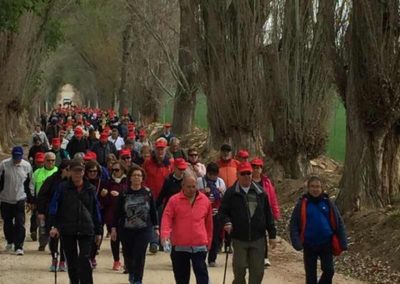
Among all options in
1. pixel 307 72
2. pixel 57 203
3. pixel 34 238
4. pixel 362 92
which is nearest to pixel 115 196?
pixel 57 203

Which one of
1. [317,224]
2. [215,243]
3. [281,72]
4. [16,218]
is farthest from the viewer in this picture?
[281,72]

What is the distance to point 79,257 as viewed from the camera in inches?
356

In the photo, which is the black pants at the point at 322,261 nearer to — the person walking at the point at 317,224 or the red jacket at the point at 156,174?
the person walking at the point at 317,224

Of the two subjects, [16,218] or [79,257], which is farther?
[16,218]

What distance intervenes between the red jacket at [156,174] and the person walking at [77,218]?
10.2 ft

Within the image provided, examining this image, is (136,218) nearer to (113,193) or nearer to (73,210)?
(73,210)

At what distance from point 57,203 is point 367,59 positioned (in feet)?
20.9

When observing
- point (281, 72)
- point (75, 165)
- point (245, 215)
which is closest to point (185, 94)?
point (281, 72)

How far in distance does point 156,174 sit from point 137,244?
9.21 feet

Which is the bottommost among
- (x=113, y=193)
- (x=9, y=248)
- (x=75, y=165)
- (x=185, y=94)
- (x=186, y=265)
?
(x=9, y=248)

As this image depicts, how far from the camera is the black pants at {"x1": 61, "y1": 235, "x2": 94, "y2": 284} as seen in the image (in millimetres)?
9000

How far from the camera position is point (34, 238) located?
14.0 meters

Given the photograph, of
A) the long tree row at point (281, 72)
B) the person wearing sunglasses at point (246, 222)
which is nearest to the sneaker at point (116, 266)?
the person wearing sunglasses at point (246, 222)

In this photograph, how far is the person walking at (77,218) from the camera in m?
8.94
